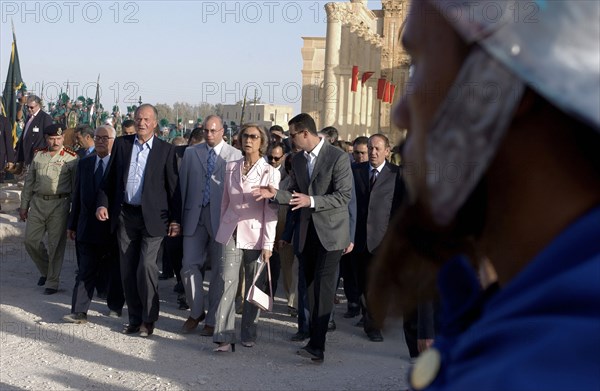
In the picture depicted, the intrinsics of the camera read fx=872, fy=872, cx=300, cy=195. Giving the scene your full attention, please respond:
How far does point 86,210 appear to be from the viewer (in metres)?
9.47

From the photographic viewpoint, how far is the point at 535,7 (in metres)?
1.00

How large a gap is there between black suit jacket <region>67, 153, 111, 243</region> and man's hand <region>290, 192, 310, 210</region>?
256 cm

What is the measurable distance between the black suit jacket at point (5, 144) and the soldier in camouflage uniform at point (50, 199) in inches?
201

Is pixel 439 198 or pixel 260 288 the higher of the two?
pixel 439 198

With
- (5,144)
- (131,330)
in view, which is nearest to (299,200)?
(131,330)

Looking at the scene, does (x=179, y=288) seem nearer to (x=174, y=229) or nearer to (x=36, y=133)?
(x=174, y=229)

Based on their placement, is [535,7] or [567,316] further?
[535,7]

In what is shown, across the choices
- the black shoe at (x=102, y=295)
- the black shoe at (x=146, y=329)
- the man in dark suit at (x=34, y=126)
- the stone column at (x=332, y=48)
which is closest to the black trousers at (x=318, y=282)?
the black shoe at (x=146, y=329)

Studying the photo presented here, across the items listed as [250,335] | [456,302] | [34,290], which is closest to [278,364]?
[250,335]

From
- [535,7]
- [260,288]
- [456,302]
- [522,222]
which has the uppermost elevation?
[535,7]

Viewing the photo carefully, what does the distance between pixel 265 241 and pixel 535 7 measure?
704 centimetres

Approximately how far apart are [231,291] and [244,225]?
0.63 m

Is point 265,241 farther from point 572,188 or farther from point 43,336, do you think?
point 572,188

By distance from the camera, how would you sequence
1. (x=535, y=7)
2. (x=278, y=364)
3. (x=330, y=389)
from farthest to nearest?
(x=278, y=364) → (x=330, y=389) → (x=535, y=7)
